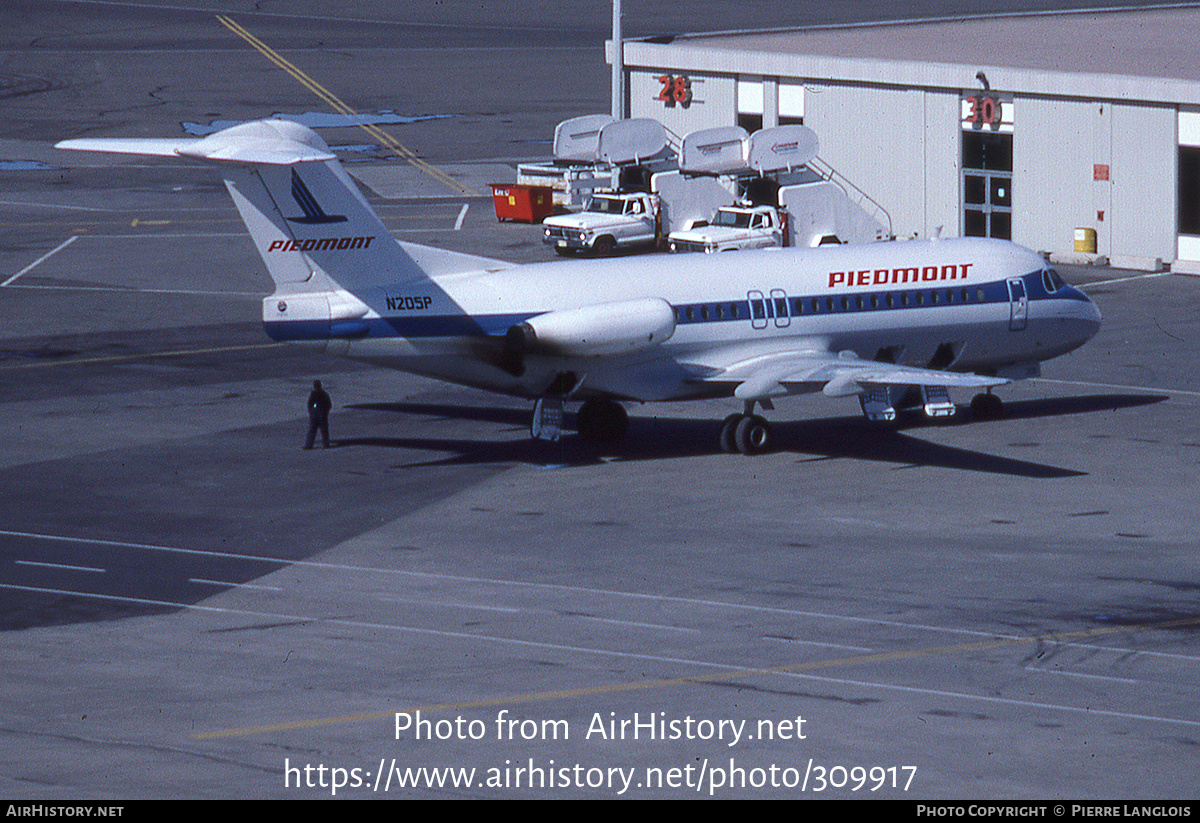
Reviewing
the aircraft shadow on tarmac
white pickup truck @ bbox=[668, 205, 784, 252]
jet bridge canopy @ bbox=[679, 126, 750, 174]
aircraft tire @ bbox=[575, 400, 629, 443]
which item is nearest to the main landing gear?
the aircraft shadow on tarmac

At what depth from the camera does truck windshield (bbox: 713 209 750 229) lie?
221 ft

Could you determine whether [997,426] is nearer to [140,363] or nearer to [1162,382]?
[1162,382]

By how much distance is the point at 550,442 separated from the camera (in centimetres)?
3978

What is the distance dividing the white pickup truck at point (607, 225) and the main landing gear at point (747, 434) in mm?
28091

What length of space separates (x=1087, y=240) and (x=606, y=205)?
674 inches

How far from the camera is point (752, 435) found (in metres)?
38.9

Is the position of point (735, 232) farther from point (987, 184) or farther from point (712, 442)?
point (712, 442)

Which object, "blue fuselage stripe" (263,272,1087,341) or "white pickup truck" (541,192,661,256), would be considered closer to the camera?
"blue fuselage stripe" (263,272,1087,341)

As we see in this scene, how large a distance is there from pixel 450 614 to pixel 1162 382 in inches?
952

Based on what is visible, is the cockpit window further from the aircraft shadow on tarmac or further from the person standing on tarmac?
the person standing on tarmac

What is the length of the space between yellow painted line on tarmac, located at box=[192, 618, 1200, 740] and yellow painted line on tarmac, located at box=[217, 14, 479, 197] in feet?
189

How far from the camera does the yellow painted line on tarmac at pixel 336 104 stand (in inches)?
3359

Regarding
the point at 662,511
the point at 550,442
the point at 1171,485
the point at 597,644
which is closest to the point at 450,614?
the point at 597,644

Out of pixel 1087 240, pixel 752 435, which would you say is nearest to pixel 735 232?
pixel 1087 240
